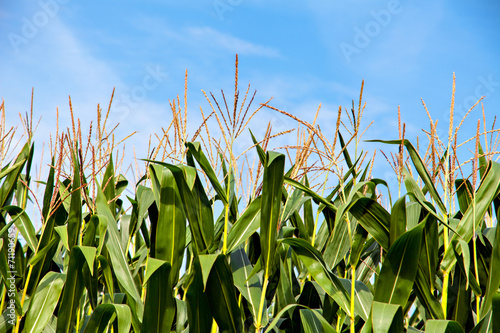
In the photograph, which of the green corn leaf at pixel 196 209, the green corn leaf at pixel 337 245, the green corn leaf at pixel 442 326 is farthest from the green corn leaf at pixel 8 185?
the green corn leaf at pixel 442 326

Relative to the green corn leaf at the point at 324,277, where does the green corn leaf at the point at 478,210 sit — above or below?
above

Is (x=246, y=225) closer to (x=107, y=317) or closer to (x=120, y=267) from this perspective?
(x=120, y=267)

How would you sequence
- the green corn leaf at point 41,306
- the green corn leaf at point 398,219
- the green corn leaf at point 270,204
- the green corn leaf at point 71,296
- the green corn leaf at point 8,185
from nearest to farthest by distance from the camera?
1. the green corn leaf at point 270,204
2. the green corn leaf at point 398,219
3. the green corn leaf at point 71,296
4. the green corn leaf at point 41,306
5. the green corn leaf at point 8,185

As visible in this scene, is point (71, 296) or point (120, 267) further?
point (71, 296)

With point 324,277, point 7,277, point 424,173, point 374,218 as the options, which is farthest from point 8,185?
point 424,173

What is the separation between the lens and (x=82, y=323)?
2.39 m

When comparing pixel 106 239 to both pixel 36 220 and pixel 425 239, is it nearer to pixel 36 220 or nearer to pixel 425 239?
pixel 36 220

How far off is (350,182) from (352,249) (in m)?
0.56

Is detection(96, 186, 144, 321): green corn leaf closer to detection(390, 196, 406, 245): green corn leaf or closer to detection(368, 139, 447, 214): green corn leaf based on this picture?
detection(390, 196, 406, 245): green corn leaf

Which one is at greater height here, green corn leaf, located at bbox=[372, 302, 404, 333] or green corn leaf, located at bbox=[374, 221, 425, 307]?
green corn leaf, located at bbox=[374, 221, 425, 307]

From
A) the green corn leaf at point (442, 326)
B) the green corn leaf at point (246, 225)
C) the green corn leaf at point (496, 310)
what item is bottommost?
the green corn leaf at point (442, 326)

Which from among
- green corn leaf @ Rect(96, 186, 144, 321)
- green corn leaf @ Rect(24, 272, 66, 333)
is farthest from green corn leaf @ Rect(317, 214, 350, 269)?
green corn leaf @ Rect(24, 272, 66, 333)

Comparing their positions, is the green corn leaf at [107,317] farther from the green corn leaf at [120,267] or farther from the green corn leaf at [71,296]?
the green corn leaf at [71,296]

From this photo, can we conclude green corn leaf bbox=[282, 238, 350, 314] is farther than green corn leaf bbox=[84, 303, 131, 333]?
Yes
